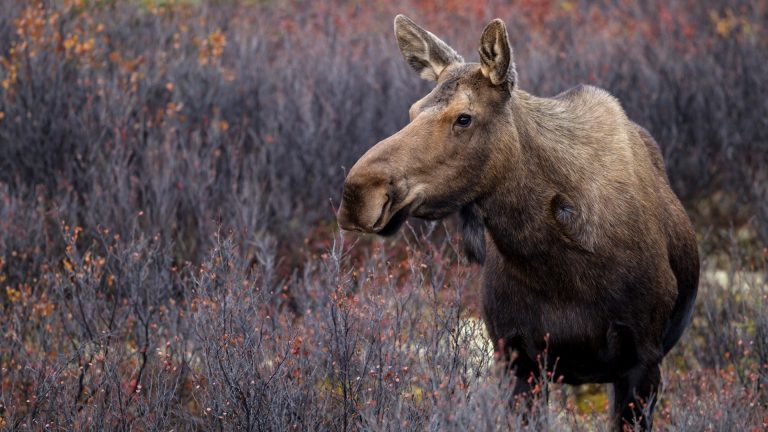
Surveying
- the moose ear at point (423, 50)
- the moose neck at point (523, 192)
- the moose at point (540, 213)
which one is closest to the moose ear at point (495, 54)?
the moose at point (540, 213)

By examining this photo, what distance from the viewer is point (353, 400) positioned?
3939 mm

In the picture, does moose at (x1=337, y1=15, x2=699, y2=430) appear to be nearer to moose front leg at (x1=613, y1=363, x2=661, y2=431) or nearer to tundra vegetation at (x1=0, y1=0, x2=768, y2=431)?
moose front leg at (x1=613, y1=363, x2=661, y2=431)

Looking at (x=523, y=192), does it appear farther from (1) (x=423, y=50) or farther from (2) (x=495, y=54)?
(1) (x=423, y=50)

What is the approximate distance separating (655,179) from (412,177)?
1.32 metres

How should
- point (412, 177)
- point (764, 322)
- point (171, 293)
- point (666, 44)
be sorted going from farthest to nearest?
1. point (666, 44)
2. point (171, 293)
3. point (764, 322)
4. point (412, 177)

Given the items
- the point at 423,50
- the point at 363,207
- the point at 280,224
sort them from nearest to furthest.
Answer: the point at 363,207, the point at 423,50, the point at 280,224

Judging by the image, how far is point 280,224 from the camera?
717cm

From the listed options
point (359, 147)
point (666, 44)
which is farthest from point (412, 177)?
point (666, 44)

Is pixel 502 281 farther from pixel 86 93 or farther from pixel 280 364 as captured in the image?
pixel 86 93

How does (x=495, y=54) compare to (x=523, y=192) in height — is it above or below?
above

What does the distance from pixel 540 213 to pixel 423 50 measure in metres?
0.83

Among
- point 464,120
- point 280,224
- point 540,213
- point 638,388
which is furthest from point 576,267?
point 280,224

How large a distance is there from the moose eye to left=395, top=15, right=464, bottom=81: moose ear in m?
0.41

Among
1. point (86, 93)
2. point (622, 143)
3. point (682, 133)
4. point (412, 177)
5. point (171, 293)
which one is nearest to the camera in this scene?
point (412, 177)
